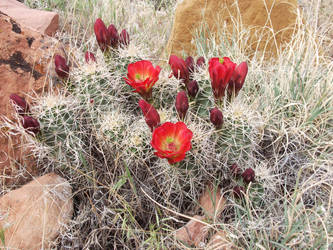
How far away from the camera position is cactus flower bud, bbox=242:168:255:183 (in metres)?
1.81

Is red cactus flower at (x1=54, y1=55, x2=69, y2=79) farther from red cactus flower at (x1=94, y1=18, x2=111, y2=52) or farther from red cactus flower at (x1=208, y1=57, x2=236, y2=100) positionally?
red cactus flower at (x1=208, y1=57, x2=236, y2=100)

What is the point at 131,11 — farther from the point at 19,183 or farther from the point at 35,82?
the point at 19,183

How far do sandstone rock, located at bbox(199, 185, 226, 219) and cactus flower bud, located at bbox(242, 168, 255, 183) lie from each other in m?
0.16

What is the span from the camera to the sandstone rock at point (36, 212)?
1828 millimetres

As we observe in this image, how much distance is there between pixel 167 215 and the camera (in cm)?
194

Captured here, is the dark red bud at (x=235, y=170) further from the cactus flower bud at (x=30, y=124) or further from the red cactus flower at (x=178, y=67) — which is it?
the cactus flower bud at (x=30, y=124)

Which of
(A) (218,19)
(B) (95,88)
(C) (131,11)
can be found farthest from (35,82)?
(C) (131,11)

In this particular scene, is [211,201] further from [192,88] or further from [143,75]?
[143,75]

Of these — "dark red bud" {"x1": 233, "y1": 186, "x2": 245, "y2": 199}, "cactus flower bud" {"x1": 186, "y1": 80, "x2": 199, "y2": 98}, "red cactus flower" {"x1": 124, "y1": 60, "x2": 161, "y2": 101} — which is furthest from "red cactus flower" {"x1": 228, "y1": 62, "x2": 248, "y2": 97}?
"dark red bud" {"x1": 233, "y1": 186, "x2": 245, "y2": 199}

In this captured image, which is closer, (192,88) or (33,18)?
(192,88)

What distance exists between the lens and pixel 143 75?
81.2 inches

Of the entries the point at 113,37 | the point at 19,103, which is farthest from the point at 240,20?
the point at 19,103

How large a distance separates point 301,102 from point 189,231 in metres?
1.11

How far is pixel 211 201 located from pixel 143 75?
84 cm
